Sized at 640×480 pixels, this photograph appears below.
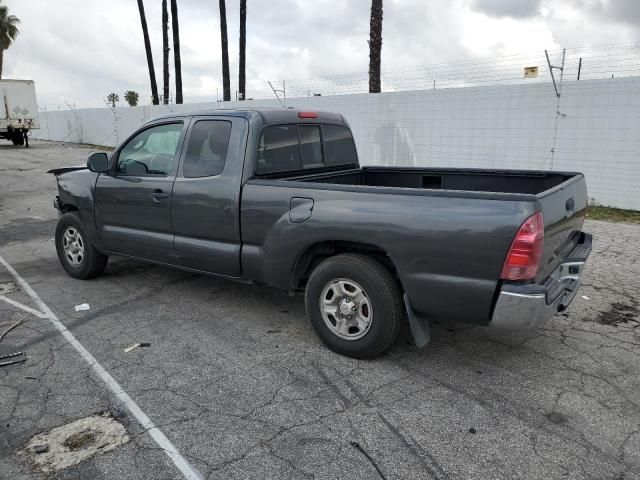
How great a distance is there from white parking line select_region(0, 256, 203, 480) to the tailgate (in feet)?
7.53

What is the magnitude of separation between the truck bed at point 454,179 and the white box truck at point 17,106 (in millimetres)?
29094

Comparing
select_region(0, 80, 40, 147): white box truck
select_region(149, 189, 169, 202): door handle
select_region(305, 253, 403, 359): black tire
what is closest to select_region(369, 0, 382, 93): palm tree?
select_region(149, 189, 169, 202): door handle

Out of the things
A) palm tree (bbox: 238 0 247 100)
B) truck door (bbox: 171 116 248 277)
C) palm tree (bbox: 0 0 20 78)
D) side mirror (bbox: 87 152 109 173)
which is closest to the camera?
truck door (bbox: 171 116 248 277)

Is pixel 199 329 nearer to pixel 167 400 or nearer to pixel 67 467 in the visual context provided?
pixel 167 400

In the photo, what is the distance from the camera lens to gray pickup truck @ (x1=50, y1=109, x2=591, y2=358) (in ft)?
10.0

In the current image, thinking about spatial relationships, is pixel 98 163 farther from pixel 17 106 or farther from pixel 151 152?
pixel 17 106

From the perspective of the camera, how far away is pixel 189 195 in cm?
439

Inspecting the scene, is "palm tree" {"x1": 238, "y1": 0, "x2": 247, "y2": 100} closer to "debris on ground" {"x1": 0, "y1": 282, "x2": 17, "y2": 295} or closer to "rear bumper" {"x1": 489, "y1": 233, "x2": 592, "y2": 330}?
"debris on ground" {"x1": 0, "y1": 282, "x2": 17, "y2": 295}

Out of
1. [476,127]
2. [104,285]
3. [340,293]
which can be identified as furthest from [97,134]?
[340,293]

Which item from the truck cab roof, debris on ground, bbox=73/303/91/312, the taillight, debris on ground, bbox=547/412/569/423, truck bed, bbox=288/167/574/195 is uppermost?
the truck cab roof

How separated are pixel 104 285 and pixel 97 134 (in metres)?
29.5

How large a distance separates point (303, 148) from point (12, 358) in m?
2.91

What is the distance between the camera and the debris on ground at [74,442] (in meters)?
2.67

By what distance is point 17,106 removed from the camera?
1107 inches
